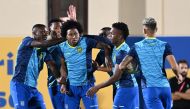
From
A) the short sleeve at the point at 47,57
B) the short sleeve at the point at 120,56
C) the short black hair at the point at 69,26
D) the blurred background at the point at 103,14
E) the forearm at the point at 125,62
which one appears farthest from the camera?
the blurred background at the point at 103,14

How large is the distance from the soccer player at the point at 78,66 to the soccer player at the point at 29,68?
30cm

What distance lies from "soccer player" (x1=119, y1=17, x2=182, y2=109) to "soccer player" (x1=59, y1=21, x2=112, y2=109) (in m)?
0.88

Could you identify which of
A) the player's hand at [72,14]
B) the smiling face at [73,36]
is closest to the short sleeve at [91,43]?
the smiling face at [73,36]

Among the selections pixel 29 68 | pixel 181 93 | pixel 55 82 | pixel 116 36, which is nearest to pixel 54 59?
pixel 55 82

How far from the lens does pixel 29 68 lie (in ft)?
27.6

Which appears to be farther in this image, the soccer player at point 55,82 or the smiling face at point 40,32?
the soccer player at point 55,82

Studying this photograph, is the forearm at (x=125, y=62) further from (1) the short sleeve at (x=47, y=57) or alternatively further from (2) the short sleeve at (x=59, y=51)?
(1) the short sleeve at (x=47, y=57)

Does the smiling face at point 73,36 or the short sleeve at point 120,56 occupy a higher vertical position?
the smiling face at point 73,36

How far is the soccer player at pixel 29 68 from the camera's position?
830 cm

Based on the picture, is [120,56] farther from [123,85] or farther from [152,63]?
[152,63]

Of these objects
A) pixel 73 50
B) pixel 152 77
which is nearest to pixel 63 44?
pixel 73 50

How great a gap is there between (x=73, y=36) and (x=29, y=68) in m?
0.84

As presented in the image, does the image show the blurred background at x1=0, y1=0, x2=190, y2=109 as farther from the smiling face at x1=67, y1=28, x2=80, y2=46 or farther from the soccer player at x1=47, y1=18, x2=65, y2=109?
the smiling face at x1=67, y1=28, x2=80, y2=46

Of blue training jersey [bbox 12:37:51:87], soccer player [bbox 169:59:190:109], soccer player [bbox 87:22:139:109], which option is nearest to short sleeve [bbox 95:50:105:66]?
blue training jersey [bbox 12:37:51:87]
